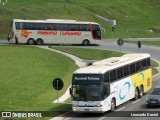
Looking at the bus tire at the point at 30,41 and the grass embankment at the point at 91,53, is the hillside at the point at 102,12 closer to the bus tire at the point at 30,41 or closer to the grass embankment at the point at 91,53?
the bus tire at the point at 30,41

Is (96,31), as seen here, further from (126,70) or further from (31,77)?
(126,70)

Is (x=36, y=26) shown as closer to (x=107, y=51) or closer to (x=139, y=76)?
(x=107, y=51)

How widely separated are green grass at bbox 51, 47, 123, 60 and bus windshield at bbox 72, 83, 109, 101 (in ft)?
92.6

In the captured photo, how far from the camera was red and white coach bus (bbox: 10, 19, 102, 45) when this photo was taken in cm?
7306

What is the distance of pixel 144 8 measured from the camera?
117562 mm

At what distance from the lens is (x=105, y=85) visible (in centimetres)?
3338

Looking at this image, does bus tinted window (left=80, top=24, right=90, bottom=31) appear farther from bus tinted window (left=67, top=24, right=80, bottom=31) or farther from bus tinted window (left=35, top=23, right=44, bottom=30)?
bus tinted window (left=35, top=23, right=44, bottom=30)

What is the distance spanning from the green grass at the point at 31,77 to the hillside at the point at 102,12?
24934mm

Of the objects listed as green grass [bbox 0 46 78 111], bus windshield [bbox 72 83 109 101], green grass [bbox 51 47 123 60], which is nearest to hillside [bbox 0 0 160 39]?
green grass [bbox 51 47 123 60]

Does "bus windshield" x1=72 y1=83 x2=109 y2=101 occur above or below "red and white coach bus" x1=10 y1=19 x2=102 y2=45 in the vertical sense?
below

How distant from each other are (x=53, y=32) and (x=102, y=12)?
3004 cm

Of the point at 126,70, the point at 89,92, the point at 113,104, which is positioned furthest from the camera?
the point at 126,70

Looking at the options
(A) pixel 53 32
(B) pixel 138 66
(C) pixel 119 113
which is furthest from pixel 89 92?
(A) pixel 53 32

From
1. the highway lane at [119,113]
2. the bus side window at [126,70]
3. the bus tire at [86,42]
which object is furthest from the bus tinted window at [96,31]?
the highway lane at [119,113]
